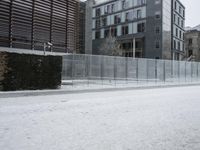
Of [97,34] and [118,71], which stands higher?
[97,34]

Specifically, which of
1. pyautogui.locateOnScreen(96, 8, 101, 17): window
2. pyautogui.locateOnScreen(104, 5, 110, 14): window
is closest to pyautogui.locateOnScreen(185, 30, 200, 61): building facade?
pyautogui.locateOnScreen(104, 5, 110, 14): window

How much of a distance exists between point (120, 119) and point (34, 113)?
9.53 feet

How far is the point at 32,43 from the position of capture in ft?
71.5

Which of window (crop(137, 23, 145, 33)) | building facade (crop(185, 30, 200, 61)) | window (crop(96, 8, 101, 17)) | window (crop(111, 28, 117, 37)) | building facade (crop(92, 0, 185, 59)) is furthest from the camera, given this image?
building facade (crop(185, 30, 200, 61))

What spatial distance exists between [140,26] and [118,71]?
35.6 meters

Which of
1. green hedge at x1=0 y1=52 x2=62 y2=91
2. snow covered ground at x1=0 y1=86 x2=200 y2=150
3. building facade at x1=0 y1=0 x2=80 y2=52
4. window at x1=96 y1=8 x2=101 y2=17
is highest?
window at x1=96 y1=8 x2=101 y2=17

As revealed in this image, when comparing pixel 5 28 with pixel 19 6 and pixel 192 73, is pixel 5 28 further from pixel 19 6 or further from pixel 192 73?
pixel 192 73

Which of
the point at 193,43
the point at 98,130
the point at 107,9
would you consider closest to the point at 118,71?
the point at 98,130

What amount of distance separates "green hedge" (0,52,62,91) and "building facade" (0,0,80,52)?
291 cm

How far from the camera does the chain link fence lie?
949 inches

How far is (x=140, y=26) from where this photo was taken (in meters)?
61.7

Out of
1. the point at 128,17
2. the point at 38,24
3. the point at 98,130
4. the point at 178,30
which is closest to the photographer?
the point at 98,130

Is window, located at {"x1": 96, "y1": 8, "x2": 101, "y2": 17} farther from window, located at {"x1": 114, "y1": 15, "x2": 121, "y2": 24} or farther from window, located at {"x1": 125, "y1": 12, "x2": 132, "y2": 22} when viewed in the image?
window, located at {"x1": 125, "y1": 12, "x2": 132, "y2": 22}

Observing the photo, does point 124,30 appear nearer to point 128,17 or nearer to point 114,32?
point 128,17
